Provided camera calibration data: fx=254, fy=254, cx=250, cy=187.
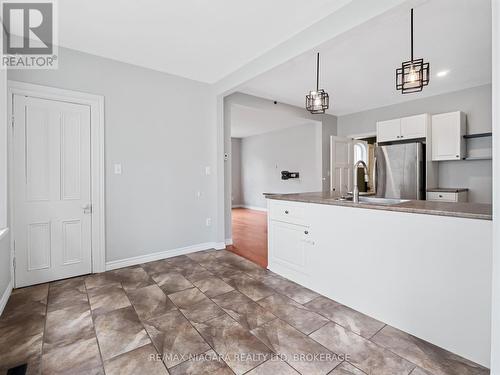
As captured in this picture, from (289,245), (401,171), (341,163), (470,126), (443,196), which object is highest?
(470,126)

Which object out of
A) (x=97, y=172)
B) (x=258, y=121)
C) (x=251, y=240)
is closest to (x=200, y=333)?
(x=97, y=172)

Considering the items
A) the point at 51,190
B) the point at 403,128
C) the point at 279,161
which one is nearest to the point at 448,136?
the point at 403,128

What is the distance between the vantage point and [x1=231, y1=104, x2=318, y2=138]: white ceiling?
5.66 metres

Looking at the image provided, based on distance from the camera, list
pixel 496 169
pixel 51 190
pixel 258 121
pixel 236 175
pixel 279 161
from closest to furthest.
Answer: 1. pixel 496 169
2. pixel 51 190
3. pixel 258 121
4. pixel 279 161
5. pixel 236 175

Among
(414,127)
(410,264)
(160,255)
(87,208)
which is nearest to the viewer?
(410,264)

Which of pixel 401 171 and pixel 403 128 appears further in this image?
pixel 403 128

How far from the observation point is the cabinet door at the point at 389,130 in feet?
15.2

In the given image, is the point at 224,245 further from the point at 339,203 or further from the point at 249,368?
the point at 249,368

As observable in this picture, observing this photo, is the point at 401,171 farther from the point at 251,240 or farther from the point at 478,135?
the point at 251,240

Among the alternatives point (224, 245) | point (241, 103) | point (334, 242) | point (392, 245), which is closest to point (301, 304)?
point (334, 242)

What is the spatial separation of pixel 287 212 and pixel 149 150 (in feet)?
6.61

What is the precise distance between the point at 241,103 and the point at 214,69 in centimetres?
100

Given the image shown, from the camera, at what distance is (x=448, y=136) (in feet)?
13.5

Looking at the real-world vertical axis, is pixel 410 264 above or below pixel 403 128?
below
